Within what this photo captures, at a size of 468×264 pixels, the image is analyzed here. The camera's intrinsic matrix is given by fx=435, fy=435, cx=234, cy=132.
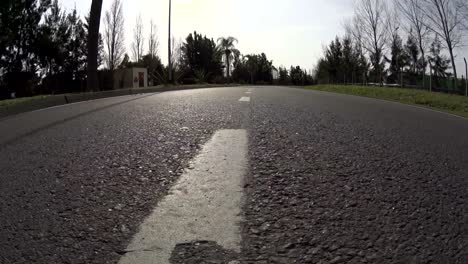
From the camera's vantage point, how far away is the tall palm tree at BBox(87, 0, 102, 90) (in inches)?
747

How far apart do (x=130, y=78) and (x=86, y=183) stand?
2960 centimetres

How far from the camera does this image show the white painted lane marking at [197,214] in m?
2.29

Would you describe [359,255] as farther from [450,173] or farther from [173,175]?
[450,173]

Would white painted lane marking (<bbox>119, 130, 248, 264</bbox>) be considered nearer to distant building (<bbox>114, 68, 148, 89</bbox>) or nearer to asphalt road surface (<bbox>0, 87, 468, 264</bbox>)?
asphalt road surface (<bbox>0, 87, 468, 264</bbox>)

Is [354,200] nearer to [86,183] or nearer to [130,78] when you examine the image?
[86,183]

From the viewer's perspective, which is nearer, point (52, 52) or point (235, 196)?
point (235, 196)

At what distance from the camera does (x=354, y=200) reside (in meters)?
2.91

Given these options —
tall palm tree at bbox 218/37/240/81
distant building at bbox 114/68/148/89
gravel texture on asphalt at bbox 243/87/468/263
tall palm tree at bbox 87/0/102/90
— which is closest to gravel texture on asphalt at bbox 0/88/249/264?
gravel texture on asphalt at bbox 243/87/468/263

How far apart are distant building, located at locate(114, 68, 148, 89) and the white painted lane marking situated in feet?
94.1

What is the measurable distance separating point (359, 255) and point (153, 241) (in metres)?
1.08

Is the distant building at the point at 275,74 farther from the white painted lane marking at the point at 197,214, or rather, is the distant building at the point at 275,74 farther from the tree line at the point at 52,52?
the white painted lane marking at the point at 197,214

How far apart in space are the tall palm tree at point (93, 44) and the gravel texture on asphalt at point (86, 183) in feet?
45.1

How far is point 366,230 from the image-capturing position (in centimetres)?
248

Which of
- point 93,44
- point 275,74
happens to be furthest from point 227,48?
point 93,44
